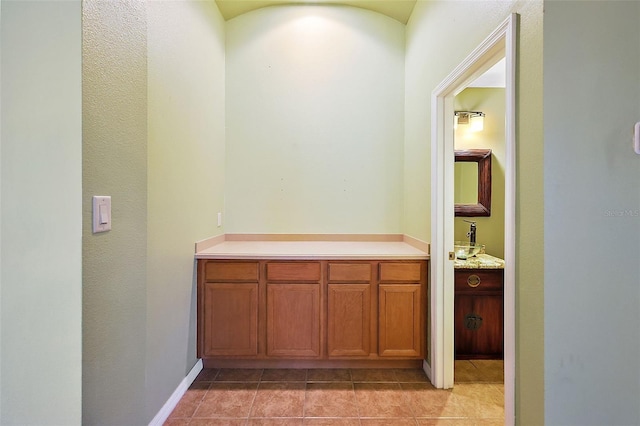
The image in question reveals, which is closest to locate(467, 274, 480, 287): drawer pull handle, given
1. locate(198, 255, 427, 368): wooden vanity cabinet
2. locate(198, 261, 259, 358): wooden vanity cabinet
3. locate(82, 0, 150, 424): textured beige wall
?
locate(198, 255, 427, 368): wooden vanity cabinet

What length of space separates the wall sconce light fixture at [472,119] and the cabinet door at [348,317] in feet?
6.16

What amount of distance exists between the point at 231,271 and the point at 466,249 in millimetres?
2003

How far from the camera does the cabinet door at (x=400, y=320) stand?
2.18m

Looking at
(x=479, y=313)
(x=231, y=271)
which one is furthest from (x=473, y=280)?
(x=231, y=271)

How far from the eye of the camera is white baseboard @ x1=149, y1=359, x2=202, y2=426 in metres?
1.64

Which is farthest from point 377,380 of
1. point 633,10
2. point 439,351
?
point 633,10

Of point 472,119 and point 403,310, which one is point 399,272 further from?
point 472,119

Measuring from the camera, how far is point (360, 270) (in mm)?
2193

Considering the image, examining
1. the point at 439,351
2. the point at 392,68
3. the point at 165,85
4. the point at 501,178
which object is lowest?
the point at 439,351

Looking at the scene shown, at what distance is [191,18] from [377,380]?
2811mm

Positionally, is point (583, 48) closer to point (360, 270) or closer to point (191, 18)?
point (360, 270)

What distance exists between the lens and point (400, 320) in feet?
7.18
